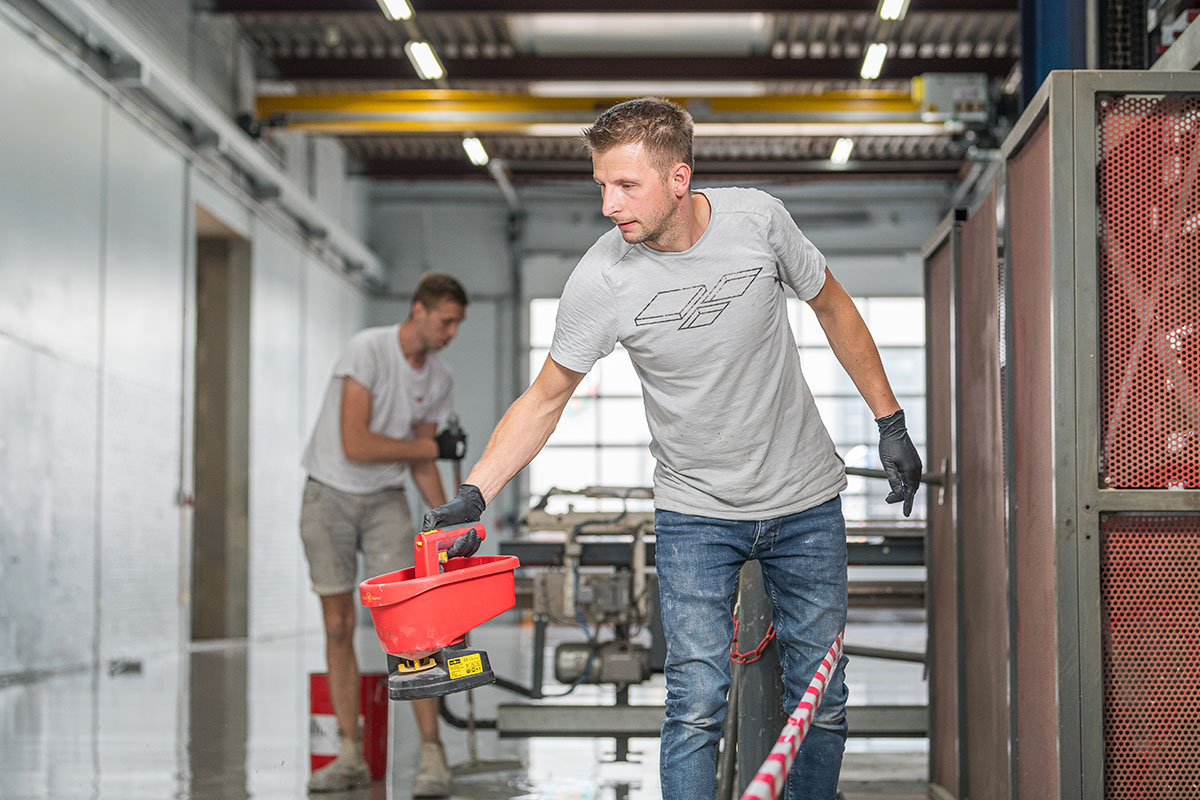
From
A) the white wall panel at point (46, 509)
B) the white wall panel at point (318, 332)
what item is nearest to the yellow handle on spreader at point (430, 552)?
the white wall panel at point (46, 509)

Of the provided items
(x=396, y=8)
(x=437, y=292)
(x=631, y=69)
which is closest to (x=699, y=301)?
(x=437, y=292)

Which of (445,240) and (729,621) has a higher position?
(445,240)

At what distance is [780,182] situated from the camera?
16766 millimetres

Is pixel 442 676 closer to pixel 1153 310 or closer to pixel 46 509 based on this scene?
pixel 1153 310

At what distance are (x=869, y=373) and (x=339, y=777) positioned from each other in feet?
7.43

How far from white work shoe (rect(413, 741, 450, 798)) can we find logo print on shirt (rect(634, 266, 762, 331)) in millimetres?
2047

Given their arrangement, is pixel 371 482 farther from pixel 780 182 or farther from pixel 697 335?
pixel 780 182

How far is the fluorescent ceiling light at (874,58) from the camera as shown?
31.5 feet

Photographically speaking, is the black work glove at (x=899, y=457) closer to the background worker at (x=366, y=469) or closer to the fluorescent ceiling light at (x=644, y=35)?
the background worker at (x=366, y=469)

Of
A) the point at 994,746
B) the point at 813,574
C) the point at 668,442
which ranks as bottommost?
the point at 994,746

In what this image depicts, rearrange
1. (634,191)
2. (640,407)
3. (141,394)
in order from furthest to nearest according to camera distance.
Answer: (640,407)
(141,394)
(634,191)

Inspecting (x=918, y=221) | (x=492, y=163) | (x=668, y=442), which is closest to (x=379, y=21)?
(x=492, y=163)

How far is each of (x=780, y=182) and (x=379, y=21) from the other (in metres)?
6.59

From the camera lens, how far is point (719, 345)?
104 inches
